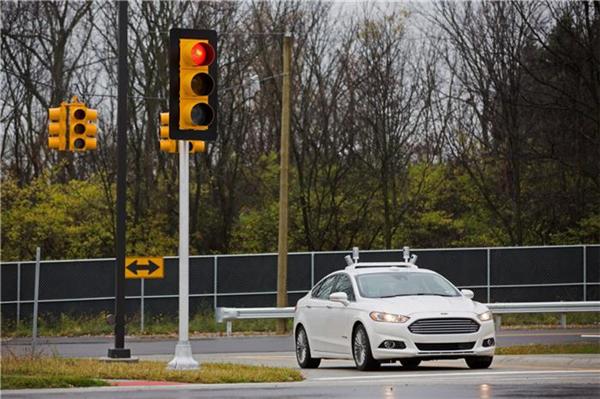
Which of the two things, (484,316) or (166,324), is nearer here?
(484,316)

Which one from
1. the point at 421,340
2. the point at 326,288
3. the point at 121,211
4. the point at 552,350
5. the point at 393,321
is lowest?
the point at 552,350

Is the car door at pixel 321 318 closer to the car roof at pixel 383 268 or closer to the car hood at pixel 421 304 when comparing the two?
the car roof at pixel 383 268

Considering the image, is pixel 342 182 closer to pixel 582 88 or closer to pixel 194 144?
pixel 582 88

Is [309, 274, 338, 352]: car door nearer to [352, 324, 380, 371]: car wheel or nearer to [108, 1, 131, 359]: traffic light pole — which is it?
[352, 324, 380, 371]: car wheel

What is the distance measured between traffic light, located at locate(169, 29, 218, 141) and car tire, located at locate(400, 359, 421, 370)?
4.67 meters

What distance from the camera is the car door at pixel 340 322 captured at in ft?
65.7

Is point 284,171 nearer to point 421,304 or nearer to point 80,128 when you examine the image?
point 80,128

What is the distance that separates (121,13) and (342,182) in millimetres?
28713

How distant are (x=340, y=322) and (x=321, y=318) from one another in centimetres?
75

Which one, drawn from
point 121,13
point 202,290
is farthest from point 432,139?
point 121,13

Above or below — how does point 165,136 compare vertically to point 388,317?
above

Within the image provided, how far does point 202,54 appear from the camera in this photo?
1731cm

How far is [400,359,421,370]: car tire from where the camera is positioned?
1964 centimetres

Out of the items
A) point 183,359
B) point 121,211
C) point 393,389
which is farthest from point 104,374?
point 121,211
